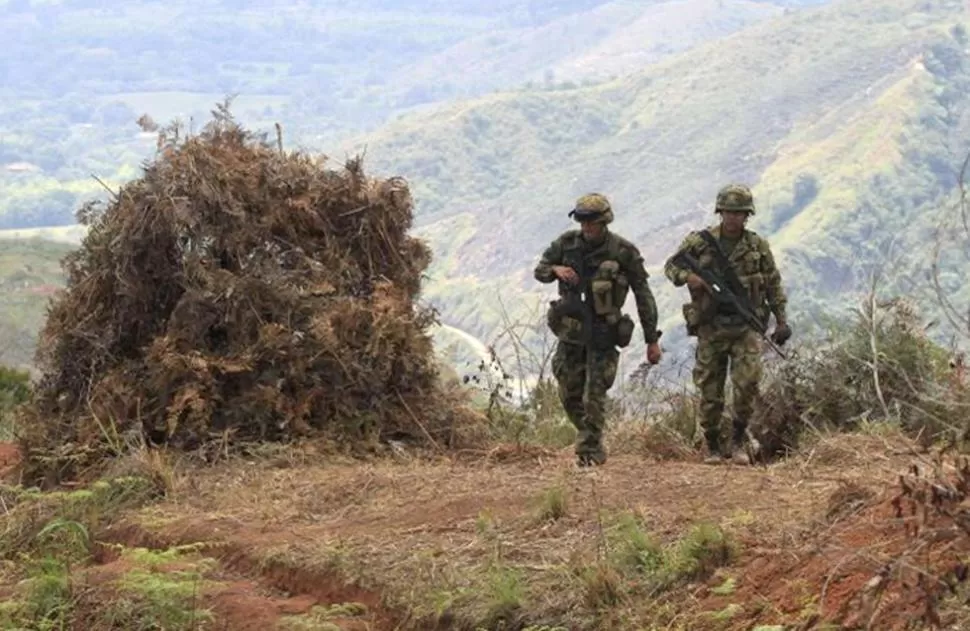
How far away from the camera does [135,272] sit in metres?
11.0

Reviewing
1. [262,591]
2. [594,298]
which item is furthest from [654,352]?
A: [262,591]

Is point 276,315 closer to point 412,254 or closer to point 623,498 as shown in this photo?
point 412,254

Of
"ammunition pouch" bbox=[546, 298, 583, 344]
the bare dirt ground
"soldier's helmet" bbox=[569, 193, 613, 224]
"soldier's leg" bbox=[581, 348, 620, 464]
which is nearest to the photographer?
the bare dirt ground

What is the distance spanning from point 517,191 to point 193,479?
119 meters

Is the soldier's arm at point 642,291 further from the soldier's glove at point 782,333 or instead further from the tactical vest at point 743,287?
the soldier's glove at point 782,333

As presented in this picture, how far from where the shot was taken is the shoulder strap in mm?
10203

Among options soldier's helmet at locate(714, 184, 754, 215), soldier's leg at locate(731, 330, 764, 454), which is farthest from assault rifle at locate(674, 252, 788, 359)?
soldier's helmet at locate(714, 184, 754, 215)

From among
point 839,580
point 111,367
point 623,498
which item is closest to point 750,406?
point 623,498

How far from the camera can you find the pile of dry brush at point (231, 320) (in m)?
10.6

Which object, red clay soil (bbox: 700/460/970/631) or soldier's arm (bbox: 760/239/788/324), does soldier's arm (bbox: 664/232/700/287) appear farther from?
red clay soil (bbox: 700/460/970/631)

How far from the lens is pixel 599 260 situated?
33.0ft

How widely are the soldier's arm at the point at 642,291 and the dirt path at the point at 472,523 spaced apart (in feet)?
2.79

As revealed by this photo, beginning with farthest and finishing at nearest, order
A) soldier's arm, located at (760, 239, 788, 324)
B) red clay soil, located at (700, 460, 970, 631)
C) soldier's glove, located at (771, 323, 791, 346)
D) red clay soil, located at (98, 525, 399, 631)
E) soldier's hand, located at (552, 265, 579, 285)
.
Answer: soldier's glove, located at (771, 323, 791, 346) < soldier's arm, located at (760, 239, 788, 324) < soldier's hand, located at (552, 265, 579, 285) < red clay soil, located at (98, 525, 399, 631) < red clay soil, located at (700, 460, 970, 631)

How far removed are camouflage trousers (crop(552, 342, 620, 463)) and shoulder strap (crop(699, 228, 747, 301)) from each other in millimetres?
826
